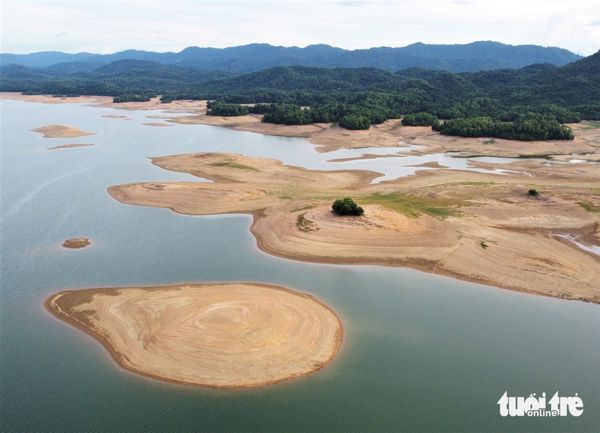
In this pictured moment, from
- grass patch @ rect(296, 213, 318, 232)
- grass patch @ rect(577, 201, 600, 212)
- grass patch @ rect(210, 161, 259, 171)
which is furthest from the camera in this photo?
grass patch @ rect(210, 161, 259, 171)

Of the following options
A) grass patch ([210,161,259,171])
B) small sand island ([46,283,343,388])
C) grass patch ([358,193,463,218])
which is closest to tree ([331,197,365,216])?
grass patch ([358,193,463,218])

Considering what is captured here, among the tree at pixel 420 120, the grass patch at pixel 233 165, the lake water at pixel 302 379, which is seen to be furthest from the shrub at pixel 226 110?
the lake water at pixel 302 379

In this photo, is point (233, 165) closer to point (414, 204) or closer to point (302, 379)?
point (414, 204)

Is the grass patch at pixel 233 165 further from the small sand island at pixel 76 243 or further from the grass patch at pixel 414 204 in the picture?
the small sand island at pixel 76 243

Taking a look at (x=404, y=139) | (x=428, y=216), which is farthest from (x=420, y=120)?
(x=428, y=216)

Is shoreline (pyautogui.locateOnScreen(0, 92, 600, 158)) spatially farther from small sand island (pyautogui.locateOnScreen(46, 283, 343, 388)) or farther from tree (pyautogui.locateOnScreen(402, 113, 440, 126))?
small sand island (pyautogui.locateOnScreen(46, 283, 343, 388))

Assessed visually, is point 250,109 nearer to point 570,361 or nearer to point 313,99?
point 313,99
